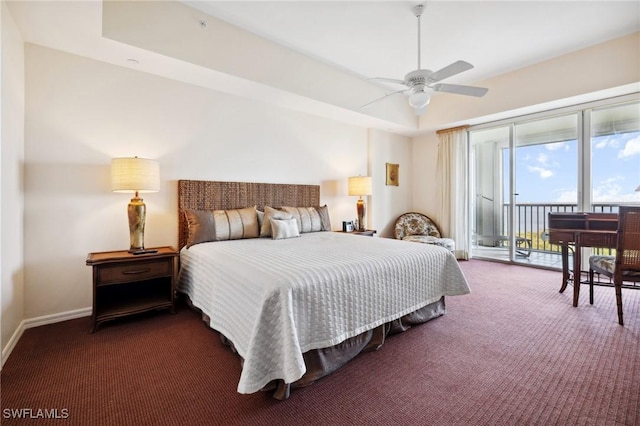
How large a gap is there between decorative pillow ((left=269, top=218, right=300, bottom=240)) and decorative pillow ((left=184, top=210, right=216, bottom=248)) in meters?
0.64

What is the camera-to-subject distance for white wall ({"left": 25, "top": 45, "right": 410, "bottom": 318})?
2.41m

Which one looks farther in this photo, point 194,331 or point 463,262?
point 463,262

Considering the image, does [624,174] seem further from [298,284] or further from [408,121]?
[298,284]

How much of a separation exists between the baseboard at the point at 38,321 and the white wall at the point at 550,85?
5.44m

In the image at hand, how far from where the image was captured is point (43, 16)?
2049 mm

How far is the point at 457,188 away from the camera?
16.7 feet

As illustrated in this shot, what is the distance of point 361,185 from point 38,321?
397 cm

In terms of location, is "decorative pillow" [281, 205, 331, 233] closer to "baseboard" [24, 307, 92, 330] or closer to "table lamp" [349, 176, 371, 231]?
"table lamp" [349, 176, 371, 231]

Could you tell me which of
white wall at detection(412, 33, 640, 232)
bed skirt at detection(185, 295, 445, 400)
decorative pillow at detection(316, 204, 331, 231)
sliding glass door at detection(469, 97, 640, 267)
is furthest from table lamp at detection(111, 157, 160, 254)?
sliding glass door at detection(469, 97, 640, 267)

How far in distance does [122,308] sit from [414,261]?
99.7 inches

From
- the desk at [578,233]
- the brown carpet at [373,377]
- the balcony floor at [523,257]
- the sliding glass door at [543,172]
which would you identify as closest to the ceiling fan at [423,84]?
the desk at [578,233]

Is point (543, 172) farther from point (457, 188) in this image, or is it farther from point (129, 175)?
point (129, 175)

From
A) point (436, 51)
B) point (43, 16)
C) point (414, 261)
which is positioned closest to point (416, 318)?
point (414, 261)

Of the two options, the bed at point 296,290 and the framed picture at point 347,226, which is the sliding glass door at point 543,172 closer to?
the framed picture at point 347,226
